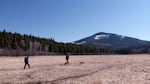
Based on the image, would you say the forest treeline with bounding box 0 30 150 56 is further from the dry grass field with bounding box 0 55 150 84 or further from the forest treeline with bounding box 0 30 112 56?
the dry grass field with bounding box 0 55 150 84

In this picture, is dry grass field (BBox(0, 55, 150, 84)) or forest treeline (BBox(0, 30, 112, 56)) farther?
forest treeline (BBox(0, 30, 112, 56))

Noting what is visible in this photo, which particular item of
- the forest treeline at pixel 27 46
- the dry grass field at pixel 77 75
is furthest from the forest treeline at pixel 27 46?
the dry grass field at pixel 77 75

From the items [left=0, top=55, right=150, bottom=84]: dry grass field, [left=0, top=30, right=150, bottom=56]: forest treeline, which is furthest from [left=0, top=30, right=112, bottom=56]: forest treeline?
[left=0, top=55, right=150, bottom=84]: dry grass field

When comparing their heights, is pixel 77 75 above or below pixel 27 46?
below

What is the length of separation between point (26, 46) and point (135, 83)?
411 ft

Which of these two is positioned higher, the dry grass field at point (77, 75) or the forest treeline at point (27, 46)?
the forest treeline at point (27, 46)

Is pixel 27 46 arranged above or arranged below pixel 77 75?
above

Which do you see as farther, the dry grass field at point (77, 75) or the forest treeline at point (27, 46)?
the forest treeline at point (27, 46)

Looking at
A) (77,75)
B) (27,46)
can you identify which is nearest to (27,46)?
(27,46)

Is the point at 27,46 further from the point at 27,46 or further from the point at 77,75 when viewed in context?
the point at 77,75

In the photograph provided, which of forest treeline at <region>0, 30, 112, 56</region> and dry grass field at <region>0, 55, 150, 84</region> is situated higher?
forest treeline at <region>0, 30, 112, 56</region>

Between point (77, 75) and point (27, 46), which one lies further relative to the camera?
point (27, 46)

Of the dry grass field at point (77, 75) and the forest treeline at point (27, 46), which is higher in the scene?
the forest treeline at point (27, 46)

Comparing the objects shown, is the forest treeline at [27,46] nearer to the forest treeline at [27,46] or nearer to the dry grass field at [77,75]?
the forest treeline at [27,46]
